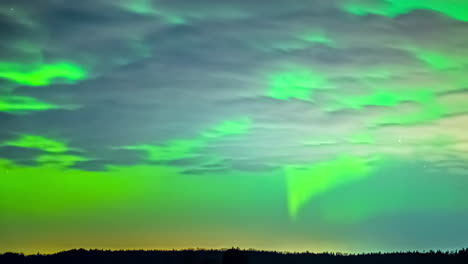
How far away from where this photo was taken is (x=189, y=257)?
7687 inches

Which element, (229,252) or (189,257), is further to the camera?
(189,257)

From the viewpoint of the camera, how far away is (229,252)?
14250 cm

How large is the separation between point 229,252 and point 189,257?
5478 cm
